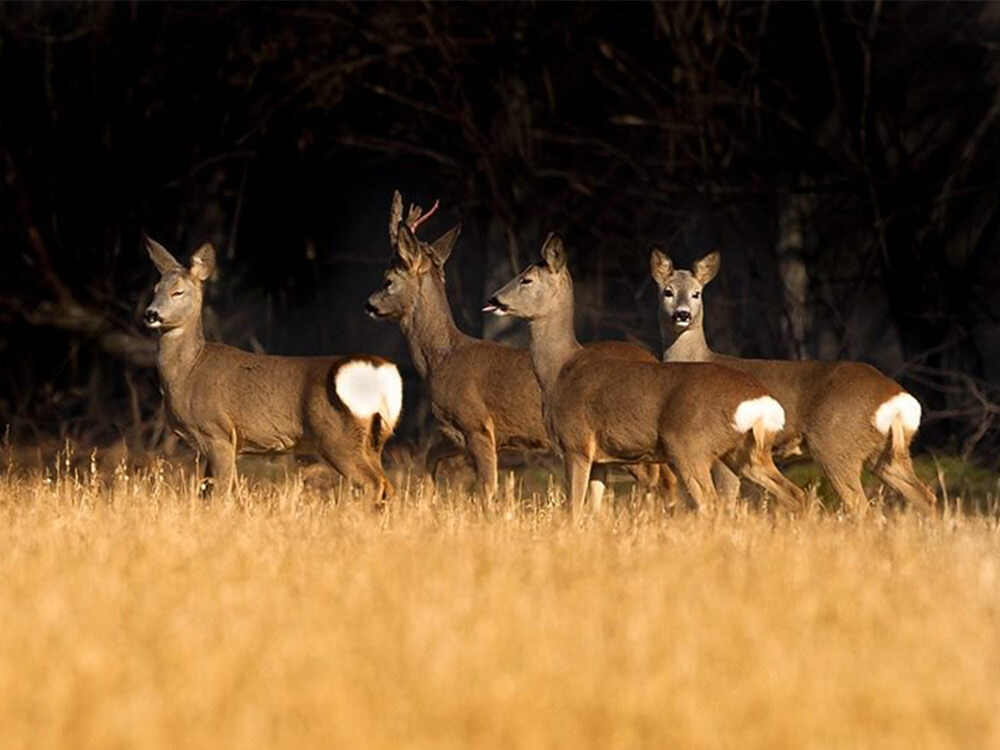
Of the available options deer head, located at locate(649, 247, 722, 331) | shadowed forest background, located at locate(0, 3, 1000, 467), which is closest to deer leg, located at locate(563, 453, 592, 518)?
deer head, located at locate(649, 247, 722, 331)

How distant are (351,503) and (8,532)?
5.99ft

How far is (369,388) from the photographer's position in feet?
36.2

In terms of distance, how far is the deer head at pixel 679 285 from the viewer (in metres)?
11.6

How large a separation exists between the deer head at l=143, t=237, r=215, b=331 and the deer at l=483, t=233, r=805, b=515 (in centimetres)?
151

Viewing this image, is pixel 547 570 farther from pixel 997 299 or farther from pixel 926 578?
pixel 997 299

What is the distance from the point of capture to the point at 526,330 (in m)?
16.0

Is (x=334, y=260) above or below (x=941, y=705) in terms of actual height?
above

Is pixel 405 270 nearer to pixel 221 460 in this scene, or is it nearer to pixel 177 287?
pixel 177 287

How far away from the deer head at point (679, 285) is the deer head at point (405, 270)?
3.63 feet

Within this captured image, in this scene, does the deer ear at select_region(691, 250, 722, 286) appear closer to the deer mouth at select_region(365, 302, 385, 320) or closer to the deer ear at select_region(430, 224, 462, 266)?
the deer ear at select_region(430, 224, 462, 266)

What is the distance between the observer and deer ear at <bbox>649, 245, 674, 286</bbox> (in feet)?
38.2

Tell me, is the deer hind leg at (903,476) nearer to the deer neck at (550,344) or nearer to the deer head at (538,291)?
the deer neck at (550,344)

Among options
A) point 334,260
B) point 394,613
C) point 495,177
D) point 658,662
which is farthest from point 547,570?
point 334,260

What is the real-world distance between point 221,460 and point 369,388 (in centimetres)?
85
